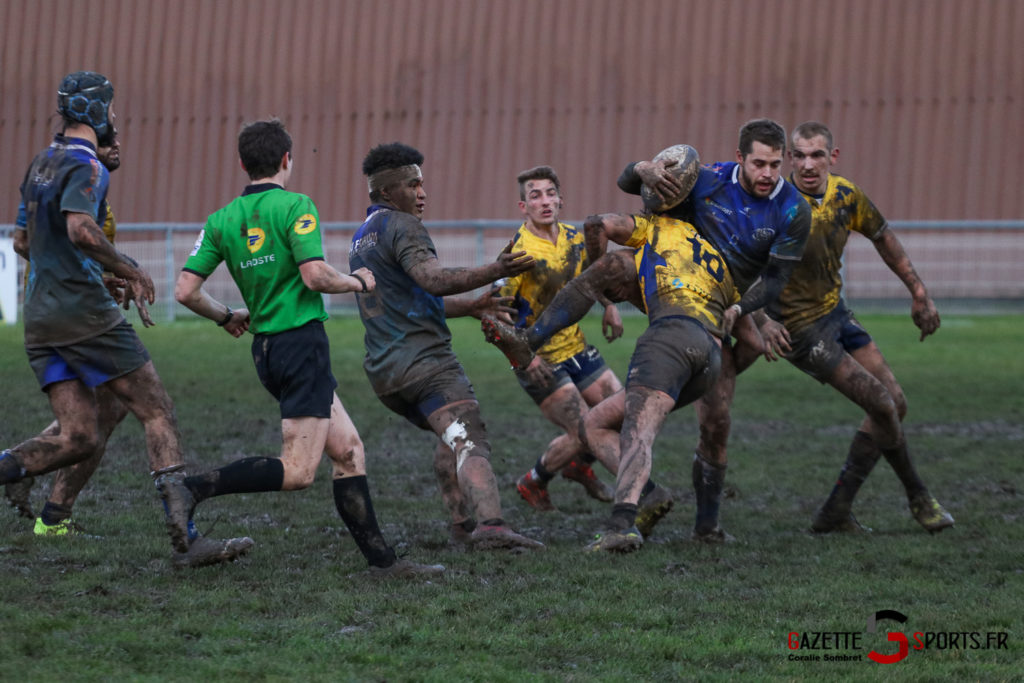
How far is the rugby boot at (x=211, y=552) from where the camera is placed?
208 inches

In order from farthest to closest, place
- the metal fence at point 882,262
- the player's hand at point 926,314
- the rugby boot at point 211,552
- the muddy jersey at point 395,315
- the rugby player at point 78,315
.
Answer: the metal fence at point 882,262 < the player's hand at point 926,314 < the muddy jersey at point 395,315 < the rugby player at point 78,315 < the rugby boot at point 211,552

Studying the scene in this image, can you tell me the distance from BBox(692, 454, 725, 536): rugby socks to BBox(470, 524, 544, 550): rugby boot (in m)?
1.11

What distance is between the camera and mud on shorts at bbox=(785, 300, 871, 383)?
22.6ft

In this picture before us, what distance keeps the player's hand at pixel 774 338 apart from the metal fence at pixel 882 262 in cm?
1509

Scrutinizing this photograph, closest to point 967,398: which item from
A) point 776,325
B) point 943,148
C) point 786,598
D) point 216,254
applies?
point 776,325

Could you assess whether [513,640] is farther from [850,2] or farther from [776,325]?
[850,2]

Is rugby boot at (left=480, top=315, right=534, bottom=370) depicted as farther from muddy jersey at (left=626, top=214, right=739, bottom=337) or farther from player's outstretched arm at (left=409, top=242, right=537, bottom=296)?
muddy jersey at (left=626, top=214, right=739, bottom=337)

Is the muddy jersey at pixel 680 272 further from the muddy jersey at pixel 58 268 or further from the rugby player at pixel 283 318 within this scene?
the muddy jersey at pixel 58 268

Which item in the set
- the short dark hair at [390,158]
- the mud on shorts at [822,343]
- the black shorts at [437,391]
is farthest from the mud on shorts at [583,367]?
the short dark hair at [390,158]

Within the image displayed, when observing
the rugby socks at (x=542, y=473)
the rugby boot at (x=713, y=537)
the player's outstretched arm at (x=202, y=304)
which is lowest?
the rugby boot at (x=713, y=537)

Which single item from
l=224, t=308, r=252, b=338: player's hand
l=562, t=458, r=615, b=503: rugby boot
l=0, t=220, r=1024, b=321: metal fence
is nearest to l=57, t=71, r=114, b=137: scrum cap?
l=224, t=308, r=252, b=338: player's hand

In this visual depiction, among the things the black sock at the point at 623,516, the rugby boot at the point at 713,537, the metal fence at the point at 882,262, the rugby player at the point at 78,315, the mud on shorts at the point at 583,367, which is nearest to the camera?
Result: the rugby player at the point at 78,315

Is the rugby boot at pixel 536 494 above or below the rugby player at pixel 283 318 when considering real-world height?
below

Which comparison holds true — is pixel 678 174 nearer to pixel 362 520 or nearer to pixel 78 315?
pixel 362 520
